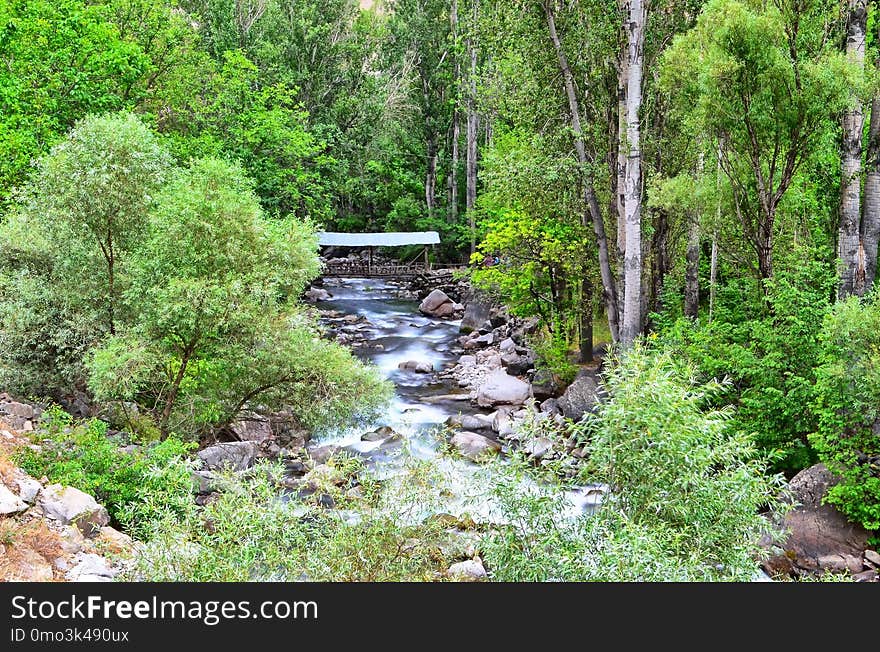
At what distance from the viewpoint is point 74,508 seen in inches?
447

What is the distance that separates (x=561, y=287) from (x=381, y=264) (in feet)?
84.0

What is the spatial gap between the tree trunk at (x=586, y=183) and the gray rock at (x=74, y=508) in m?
12.8

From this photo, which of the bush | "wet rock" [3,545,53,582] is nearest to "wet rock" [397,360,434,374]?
"wet rock" [3,545,53,582]

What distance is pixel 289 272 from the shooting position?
52.2 feet

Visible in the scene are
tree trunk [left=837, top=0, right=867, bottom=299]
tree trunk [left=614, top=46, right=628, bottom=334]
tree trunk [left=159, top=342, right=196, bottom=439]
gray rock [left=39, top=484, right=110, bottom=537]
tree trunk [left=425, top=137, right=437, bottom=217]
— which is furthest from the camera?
tree trunk [left=425, top=137, right=437, bottom=217]

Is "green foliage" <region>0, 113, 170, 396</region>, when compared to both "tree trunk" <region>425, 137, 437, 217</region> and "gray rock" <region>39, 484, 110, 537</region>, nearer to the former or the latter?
"gray rock" <region>39, 484, 110, 537</region>

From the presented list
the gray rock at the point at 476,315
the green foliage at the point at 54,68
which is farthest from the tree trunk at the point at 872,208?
the green foliage at the point at 54,68

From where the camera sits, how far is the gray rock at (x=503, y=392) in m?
21.9

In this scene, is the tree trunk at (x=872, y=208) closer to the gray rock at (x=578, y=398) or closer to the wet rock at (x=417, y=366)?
the gray rock at (x=578, y=398)

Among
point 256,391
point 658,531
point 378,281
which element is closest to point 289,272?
point 256,391

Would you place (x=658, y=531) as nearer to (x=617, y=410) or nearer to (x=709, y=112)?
(x=617, y=410)

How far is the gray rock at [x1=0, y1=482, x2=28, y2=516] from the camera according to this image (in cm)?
1044

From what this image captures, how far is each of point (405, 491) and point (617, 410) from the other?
8.05 feet

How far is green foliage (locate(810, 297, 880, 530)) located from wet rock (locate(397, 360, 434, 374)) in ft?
49.6
